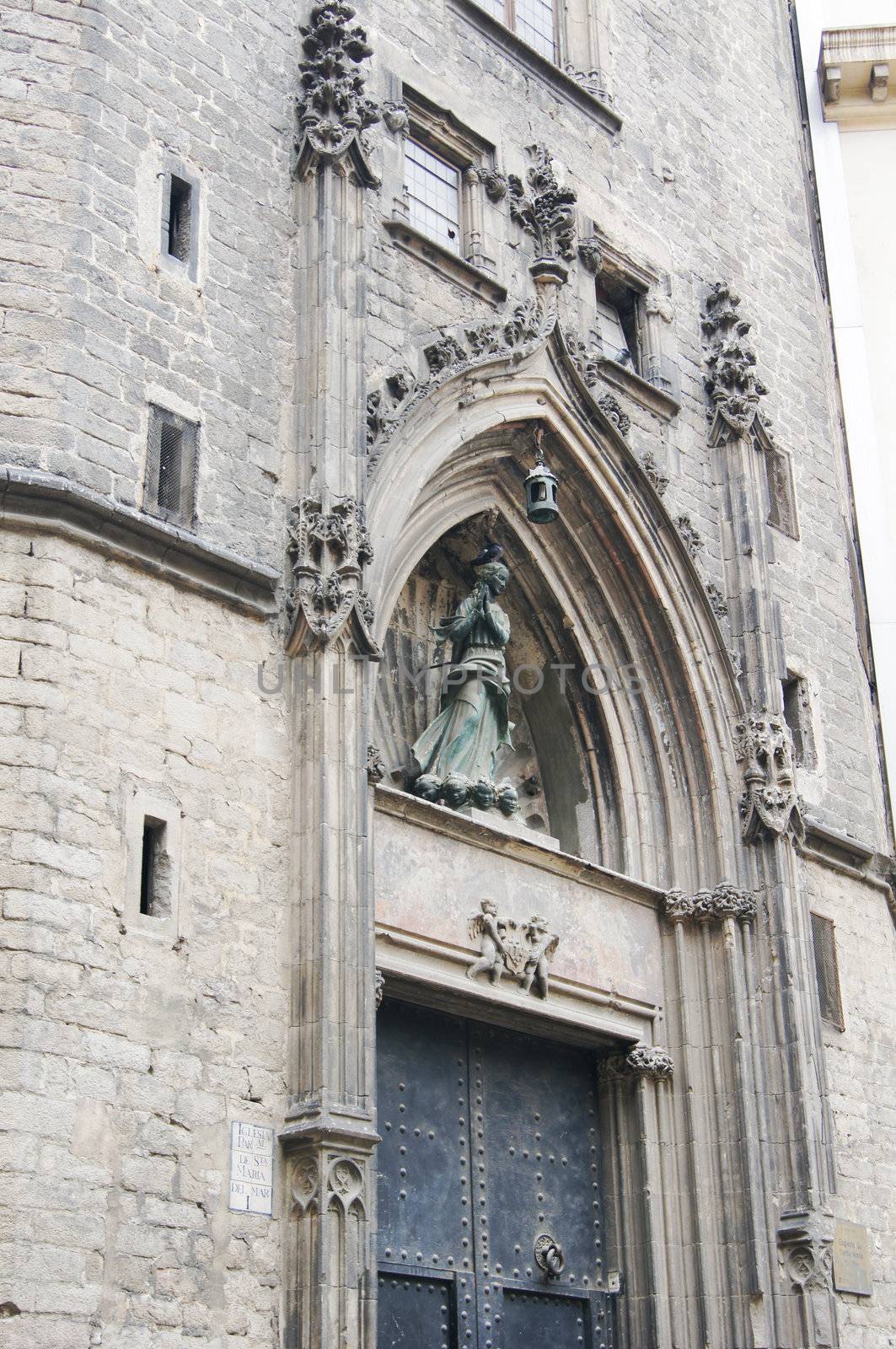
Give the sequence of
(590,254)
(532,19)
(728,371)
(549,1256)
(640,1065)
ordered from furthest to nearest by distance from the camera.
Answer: (532,19), (728,371), (590,254), (640,1065), (549,1256)

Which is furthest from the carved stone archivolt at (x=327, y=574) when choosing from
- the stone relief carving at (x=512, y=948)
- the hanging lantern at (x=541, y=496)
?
the stone relief carving at (x=512, y=948)

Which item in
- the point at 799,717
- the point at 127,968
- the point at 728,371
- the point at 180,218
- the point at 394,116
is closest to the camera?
the point at 127,968

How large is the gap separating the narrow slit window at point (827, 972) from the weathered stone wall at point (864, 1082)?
6 centimetres

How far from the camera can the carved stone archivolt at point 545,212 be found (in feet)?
48.7

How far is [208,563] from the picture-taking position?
11.0 metres

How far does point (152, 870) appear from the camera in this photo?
10.2 m

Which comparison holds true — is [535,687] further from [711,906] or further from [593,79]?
[593,79]

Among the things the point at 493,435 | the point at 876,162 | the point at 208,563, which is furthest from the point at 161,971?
the point at 876,162

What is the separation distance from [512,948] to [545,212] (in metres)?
5.82

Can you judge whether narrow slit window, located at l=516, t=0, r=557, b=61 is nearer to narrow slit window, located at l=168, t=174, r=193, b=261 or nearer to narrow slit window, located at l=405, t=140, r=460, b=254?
narrow slit window, located at l=405, t=140, r=460, b=254

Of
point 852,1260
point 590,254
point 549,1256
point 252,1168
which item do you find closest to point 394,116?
point 590,254

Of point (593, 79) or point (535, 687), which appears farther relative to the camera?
point (593, 79)

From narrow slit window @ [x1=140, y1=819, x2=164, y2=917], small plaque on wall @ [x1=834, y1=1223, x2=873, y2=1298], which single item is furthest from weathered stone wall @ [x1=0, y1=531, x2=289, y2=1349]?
small plaque on wall @ [x1=834, y1=1223, x2=873, y2=1298]

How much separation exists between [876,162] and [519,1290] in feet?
44.9
